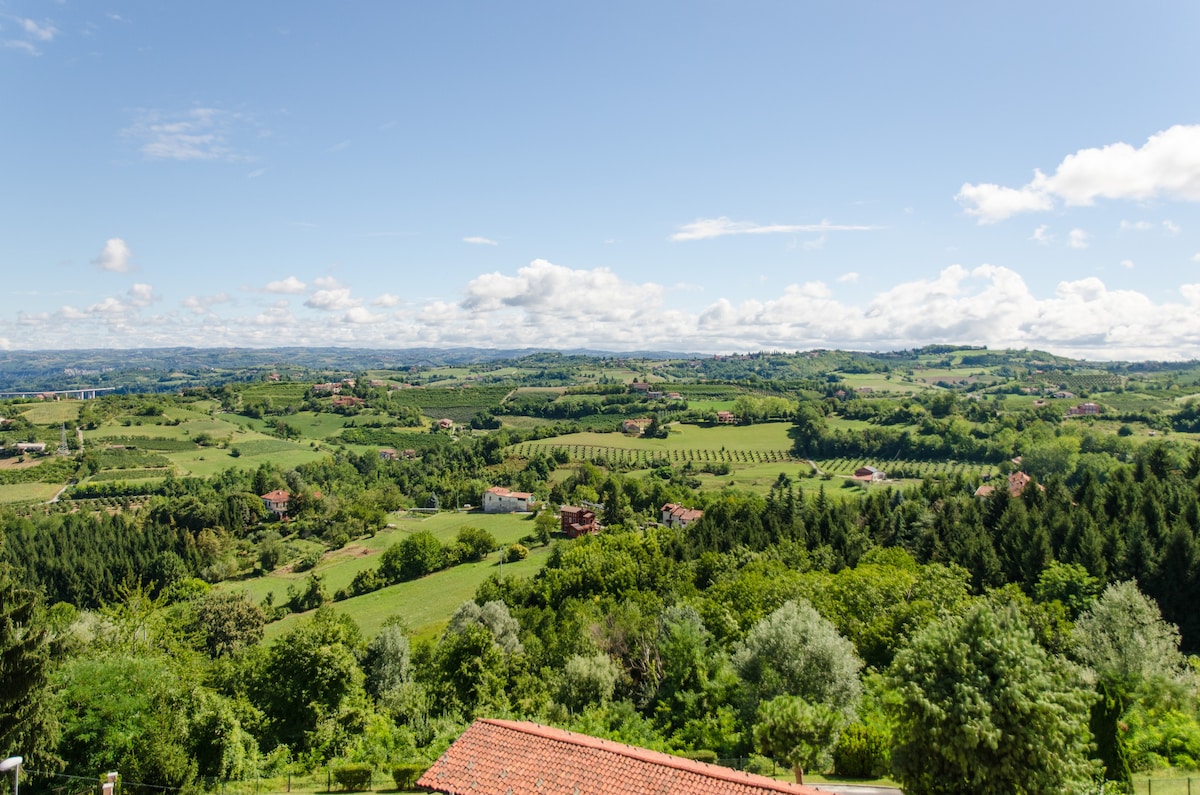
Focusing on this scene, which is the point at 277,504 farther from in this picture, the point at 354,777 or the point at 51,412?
the point at 354,777

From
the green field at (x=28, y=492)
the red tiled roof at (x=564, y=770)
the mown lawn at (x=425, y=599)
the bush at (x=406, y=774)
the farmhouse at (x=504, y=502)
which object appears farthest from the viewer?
the farmhouse at (x=504, y=502)

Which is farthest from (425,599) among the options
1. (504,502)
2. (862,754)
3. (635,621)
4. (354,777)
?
(862,754)

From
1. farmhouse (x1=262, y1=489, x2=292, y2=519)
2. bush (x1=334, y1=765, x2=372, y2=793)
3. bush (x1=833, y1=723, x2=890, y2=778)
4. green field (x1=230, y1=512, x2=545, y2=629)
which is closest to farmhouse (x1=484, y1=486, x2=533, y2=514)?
green field (x1=230, y1=512, x2=545, y2=629)

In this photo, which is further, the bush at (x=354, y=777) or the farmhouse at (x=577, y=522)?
the farmhouse at (x=577, y=522)

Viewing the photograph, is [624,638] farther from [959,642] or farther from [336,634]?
[959,642]

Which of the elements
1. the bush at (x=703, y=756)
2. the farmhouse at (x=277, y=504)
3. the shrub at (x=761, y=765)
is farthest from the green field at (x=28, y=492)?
the shrub at (x=761, y=765)

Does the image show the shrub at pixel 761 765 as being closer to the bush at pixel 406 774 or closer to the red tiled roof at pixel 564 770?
the red tiled roof at pixel 564 770
